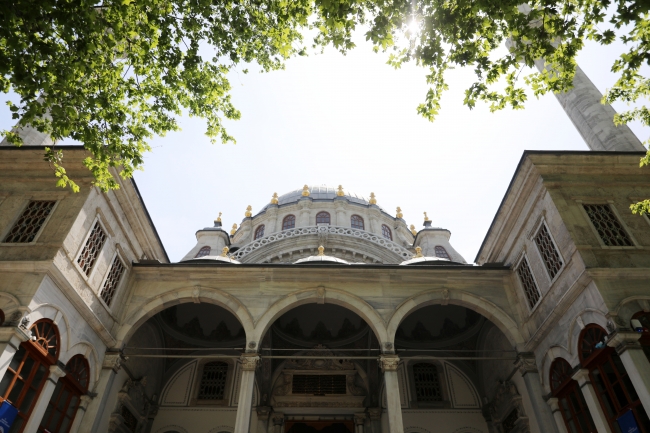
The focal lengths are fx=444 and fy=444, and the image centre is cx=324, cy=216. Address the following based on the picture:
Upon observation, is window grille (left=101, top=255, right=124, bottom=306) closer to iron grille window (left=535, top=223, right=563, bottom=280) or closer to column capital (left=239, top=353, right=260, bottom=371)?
column capital (left=239, top=353, right=260, bottom=371)

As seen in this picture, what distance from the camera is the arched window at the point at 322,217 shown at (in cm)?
3048

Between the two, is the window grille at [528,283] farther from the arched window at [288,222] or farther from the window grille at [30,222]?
the arched window at [288,222]

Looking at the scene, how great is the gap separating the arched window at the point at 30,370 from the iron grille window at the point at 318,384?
8.73 metres

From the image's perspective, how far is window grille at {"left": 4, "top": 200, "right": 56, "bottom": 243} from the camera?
Answer: 34.6 feet

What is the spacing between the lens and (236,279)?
13414 mm

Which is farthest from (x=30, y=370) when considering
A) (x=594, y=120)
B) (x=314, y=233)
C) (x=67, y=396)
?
(x=594, y=120)

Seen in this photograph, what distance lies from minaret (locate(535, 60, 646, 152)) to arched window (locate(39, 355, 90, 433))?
16668 millimetres

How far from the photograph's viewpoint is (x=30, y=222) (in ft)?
35.6

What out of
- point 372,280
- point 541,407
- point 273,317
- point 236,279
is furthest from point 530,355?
point 236,279

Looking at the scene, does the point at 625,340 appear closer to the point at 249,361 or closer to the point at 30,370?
the point at 249,361

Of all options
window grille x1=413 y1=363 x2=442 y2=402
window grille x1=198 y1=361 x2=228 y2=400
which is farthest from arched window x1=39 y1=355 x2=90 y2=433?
window grille x1=413 y1=363 x2=442 y2=402

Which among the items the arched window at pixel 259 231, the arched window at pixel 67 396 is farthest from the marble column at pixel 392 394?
the arched window at pixel 259 231

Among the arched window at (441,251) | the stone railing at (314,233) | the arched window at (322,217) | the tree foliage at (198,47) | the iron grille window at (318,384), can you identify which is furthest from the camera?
the arched window at (322,217)

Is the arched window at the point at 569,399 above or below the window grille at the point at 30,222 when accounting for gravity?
below
